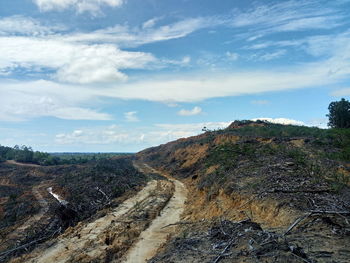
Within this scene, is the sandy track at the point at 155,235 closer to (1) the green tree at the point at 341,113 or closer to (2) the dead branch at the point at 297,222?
(2) the dead branch at the point at 297,222

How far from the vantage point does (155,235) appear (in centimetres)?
1092

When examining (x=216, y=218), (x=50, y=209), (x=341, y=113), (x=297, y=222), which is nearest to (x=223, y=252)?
(x=297, y=222)

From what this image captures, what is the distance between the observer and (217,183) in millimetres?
16078

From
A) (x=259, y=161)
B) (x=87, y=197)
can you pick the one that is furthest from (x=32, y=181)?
(x=259, y=161)

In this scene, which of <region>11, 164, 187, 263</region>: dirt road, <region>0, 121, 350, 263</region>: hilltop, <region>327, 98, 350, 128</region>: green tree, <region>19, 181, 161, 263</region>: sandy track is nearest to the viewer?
<region>0, 121, 350, 263</region>: hilltop

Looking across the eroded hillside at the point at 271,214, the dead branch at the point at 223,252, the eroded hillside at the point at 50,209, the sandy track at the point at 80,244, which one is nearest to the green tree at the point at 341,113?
the eroded hillside at the point at 271,214

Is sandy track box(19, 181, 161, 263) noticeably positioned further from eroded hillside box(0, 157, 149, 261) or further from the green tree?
the green tree

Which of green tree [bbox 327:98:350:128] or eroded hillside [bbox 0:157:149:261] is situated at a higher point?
green tree [bbox 327:98:350:128]

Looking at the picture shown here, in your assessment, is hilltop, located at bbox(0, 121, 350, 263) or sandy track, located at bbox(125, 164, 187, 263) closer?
hilltop, located at bbox(0, 121, 350, 263)

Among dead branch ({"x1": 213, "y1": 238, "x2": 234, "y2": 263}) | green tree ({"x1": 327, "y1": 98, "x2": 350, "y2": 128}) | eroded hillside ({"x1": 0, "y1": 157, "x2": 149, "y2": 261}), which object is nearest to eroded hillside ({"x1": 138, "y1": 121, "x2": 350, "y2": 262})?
dead branch ({"x1": 213, "y1": 238, "x2": 234, "y2": 263})

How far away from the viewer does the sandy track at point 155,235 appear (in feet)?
29.6

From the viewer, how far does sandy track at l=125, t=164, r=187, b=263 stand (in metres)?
9.01

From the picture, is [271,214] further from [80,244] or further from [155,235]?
[80,244]

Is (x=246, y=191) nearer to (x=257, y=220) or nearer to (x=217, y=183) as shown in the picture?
(x=257, y=220)
